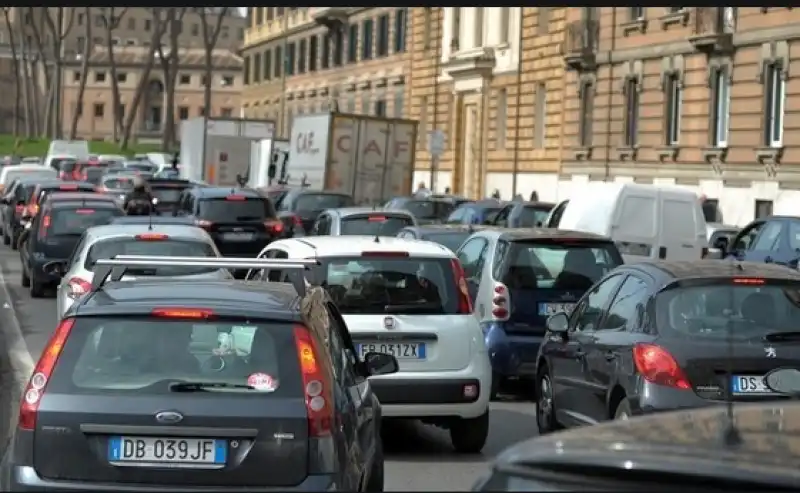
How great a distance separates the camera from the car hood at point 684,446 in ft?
11.9

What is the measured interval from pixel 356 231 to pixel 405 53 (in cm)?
4763

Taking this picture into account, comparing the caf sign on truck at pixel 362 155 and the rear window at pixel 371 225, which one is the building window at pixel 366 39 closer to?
the caf sign on truck at pixel 362 155

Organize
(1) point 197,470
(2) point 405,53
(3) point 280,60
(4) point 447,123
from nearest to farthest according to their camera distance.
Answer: (1) point 197,470, (4) point 447,123, (2) point 405,53, (3) point 280,60

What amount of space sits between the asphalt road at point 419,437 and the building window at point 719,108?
25.7m

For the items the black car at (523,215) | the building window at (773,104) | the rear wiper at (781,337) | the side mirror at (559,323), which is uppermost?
the building window at (773,104)

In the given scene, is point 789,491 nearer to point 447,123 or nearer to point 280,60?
point 447,123

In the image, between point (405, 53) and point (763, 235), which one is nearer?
point (763, 235)

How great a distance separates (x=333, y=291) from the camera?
11.8m

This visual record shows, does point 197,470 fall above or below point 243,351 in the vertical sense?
below

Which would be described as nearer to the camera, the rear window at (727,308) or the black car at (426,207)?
the rear window at (727,308)

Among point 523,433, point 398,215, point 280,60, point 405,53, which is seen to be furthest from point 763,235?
point 280,60

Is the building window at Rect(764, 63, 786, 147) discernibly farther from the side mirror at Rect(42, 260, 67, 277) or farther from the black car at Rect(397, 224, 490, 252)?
the side mirror at Rect(42, 260, 67, 277)

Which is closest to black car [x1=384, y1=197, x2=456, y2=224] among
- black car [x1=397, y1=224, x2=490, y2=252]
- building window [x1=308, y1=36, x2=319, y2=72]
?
black car [x1=397, y1=224, x2=490, y2=252]

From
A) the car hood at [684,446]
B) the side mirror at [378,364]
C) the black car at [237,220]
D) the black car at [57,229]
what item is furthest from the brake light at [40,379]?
the black car at [237,220]
